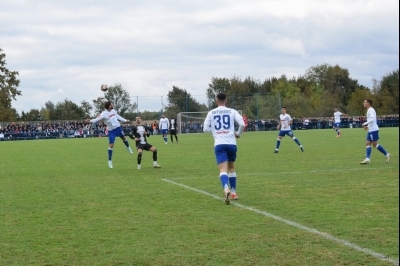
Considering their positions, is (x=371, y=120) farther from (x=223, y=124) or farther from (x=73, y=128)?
(x=73, y=128)

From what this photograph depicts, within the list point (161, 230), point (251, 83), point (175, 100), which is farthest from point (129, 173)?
point (251, 83)

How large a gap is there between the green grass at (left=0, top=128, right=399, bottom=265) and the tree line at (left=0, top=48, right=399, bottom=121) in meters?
33.5

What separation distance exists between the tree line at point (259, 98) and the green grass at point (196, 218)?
3354 cm

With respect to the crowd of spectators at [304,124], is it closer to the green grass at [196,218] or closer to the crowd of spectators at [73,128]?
the crowd of spectators at [73,128]

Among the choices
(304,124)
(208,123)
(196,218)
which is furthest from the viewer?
(304,124)

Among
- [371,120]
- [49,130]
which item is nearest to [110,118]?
[371,120]

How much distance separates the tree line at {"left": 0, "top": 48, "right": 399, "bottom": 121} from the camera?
65.9 m

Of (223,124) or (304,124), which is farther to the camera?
(304,124)

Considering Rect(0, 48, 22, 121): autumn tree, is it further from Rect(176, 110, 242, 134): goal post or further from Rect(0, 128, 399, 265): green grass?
Rect(0, 128, 399, 265): green grass

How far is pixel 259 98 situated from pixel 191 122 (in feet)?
26.6

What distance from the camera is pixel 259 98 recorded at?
6581 cm

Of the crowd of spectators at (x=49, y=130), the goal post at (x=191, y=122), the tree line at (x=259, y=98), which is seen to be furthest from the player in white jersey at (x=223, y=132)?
the goal post at (x=191, y=122)

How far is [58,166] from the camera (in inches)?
828

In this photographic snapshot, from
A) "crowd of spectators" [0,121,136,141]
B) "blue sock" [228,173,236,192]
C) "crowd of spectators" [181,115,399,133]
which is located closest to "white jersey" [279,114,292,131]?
"blue sock" [228,173,236,192]
